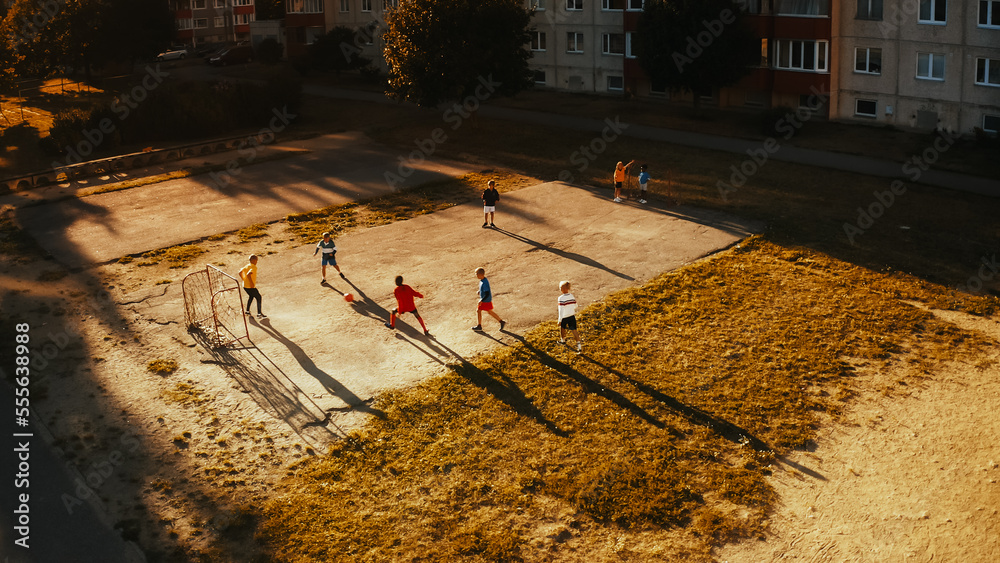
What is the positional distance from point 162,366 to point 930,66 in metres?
33.2

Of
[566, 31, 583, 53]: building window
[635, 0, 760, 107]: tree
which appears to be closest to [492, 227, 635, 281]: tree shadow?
[635, 0, 760, 107]: tree

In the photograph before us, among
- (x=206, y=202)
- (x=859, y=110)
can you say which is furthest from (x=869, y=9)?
(x=206, y=202)

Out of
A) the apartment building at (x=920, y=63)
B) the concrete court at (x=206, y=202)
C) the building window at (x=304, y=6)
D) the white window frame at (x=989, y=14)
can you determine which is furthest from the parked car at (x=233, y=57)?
the white window frame at (x=989, y=14)

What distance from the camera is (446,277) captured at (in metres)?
20.8

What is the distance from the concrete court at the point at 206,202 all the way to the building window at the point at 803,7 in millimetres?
18002

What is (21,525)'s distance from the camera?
11.7 meters

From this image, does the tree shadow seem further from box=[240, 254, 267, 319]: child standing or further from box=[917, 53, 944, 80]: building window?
box=[917, 53, 944, 80]: building window

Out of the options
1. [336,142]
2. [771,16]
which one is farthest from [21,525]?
[771,16]

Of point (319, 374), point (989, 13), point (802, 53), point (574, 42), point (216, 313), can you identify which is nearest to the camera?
point (319, 374)

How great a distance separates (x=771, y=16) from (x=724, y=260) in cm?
2186

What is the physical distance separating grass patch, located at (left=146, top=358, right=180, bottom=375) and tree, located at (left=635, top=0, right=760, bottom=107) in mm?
29330

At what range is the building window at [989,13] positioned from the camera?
1243 inches

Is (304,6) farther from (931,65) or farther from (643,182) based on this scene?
(931,65)

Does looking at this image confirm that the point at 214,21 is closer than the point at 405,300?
No
